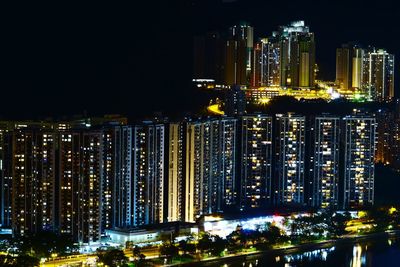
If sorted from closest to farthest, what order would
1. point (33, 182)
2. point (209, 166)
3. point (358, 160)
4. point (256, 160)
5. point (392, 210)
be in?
point (33, 182) → point (209, 166) → point (392, 210) → point (256, 160) → point (358, 160)

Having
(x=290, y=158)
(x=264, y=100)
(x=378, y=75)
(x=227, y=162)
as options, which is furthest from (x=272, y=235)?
(x=378, y=75)

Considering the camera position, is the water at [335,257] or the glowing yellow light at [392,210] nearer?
the water at [335,257]

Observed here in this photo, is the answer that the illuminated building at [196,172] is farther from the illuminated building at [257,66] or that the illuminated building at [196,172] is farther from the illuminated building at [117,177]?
the illuminated building at [257,66]

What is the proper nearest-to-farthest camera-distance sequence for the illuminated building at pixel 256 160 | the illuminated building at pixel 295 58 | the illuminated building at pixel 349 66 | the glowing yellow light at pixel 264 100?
the illuminated building at pixel 256 160
the glowing yellow light at pixel 264 100
the illuminated building at pixel 295 58
the illuminated building at pixel 349 66

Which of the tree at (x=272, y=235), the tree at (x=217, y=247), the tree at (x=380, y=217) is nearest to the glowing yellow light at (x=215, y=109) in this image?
the tree at (x=380, y=217)

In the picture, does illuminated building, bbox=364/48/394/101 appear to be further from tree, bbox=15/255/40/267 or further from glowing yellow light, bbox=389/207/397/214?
tree, bbox=15/255/40/267

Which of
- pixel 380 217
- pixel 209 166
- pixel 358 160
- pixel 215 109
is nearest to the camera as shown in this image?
pixel 209 166

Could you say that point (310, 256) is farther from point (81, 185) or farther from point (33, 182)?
point (33, 182)
